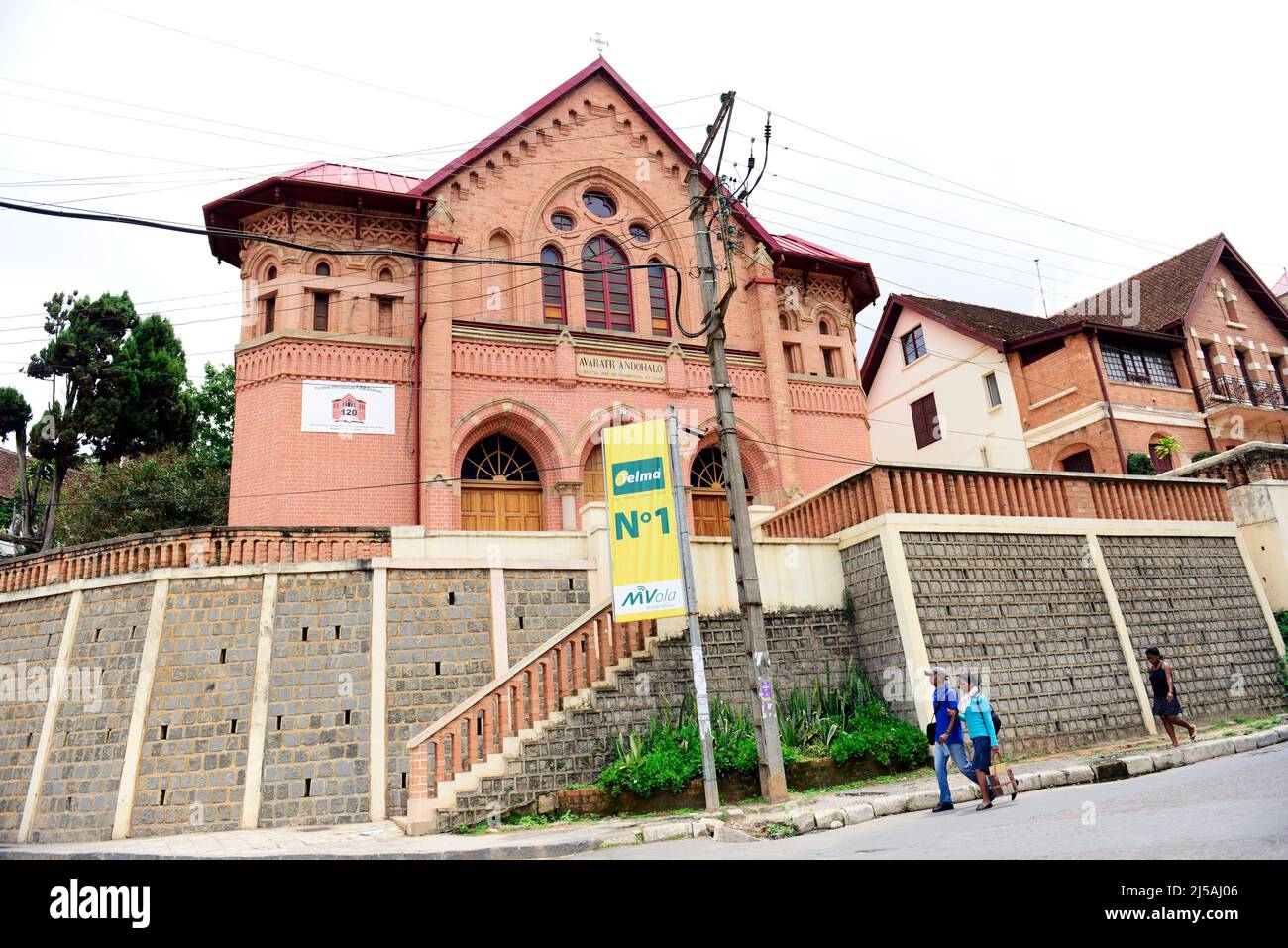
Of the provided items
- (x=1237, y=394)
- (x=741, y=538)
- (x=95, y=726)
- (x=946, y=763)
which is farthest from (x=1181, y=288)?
(x=95, y=726)

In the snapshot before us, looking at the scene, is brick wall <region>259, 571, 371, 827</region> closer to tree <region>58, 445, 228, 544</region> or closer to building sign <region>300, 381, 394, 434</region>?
building sign <region>300, 381, 394, 434</region>

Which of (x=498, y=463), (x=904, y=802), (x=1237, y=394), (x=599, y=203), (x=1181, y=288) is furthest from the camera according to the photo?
(x=1181, y=288)

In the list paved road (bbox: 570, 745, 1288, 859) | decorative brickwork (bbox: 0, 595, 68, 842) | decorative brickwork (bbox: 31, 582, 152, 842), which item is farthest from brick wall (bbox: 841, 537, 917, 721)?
decorative brickwork (bbox: 0, 595, 68, 842)

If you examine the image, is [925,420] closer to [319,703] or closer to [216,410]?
[319,703]

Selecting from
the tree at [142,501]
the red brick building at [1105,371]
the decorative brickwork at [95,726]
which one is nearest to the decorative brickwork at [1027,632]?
the decorative brickwork at [95,726]

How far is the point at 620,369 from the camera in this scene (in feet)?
68.2

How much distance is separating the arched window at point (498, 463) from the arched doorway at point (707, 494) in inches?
158

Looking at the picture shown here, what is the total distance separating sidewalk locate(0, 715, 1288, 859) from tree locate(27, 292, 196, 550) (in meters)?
16.1

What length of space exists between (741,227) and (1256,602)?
15008 millimetres

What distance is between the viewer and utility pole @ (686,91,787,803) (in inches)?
409

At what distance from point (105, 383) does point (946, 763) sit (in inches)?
1050

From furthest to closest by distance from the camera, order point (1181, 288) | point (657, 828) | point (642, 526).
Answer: point (1181, 288) → point (642, 526) → point (657, 828)

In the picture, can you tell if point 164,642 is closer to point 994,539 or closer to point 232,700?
point 232,700
